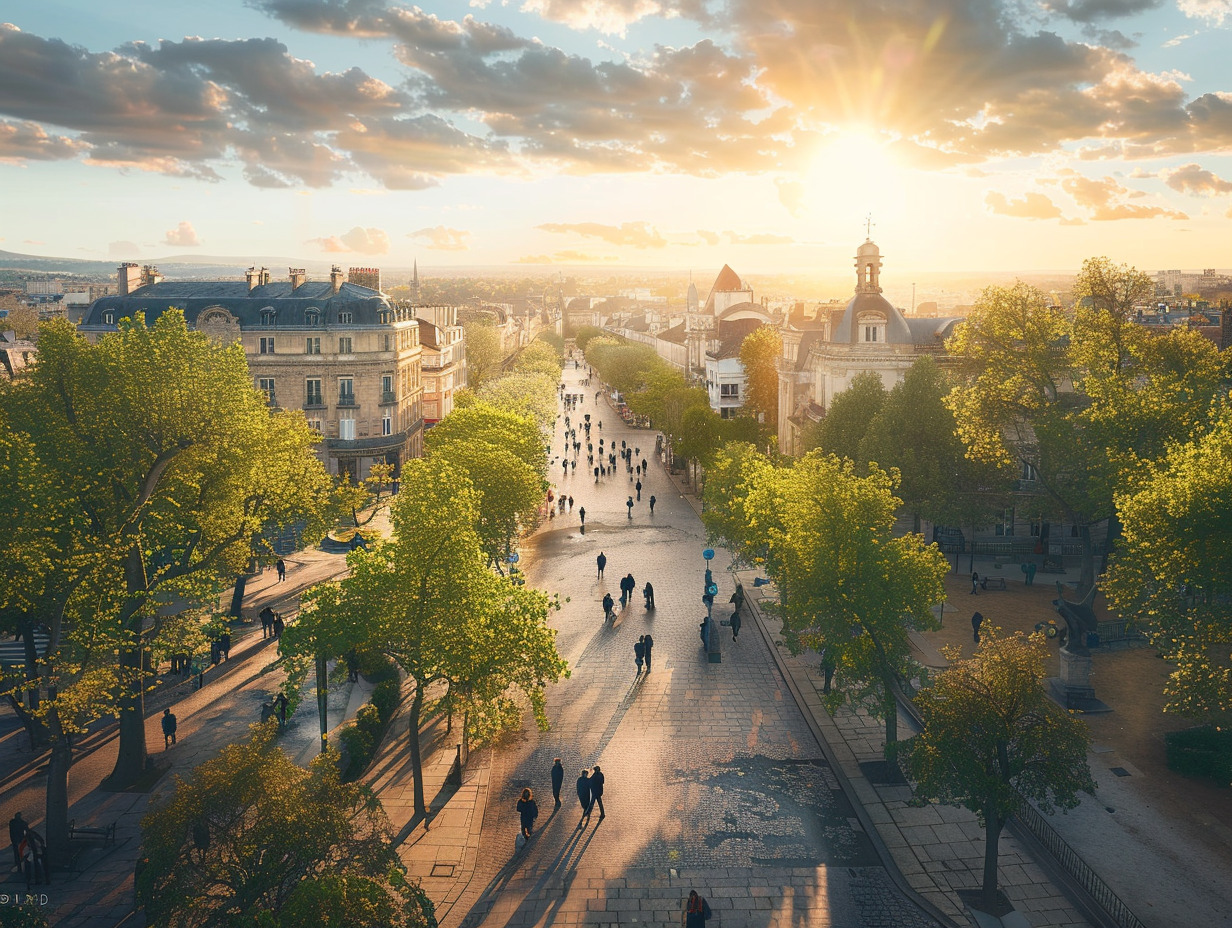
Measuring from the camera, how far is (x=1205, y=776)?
78.8 ft

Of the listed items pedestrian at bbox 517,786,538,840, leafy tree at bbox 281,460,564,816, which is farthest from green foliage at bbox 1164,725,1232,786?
pedestrian at bbox 517,786,538,840

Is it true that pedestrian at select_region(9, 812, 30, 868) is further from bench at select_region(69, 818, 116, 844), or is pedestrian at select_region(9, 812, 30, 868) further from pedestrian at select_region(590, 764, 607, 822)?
pedestrian at select_region(590, 764, 607, 822)

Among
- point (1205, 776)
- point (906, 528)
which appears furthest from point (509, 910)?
point (906, 528)

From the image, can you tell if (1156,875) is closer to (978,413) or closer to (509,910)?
(509,910)

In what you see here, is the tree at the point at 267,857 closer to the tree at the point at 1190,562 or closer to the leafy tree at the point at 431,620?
the leafy tree at the point at 431,620

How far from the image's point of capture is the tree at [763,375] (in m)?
80.6

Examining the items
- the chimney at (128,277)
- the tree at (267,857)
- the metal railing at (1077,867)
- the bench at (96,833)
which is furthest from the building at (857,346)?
the chimney at (128,277)

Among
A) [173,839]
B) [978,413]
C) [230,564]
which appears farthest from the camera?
[978,413]

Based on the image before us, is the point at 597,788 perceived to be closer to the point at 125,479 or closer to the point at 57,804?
the point at 57,804

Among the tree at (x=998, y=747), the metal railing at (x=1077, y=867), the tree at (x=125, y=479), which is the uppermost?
the tree at (x=125, y=479)

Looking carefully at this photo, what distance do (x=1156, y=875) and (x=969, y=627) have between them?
689 inches

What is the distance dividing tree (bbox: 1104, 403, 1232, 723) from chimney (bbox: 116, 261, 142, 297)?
67.5 meters

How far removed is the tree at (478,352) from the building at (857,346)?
173 ft

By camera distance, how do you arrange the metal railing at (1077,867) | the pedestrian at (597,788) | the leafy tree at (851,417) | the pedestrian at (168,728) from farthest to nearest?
the leafy tree at (851,417)
the pedestrian at (168,728)
the pedestrian at (597,788)
the metal railing at (1077,867)
